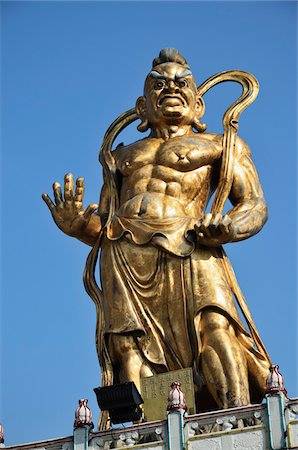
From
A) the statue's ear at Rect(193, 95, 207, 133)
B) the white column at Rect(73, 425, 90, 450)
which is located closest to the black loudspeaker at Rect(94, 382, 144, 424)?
the white column at Rect(73, 425, 90, 450)

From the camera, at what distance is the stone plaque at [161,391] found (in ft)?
49.9

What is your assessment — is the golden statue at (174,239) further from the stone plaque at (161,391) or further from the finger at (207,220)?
the stone plaque at (161,391)

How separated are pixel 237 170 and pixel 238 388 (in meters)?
3.15

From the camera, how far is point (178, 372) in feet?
51.1

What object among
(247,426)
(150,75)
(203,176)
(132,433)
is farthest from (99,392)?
(150,75)

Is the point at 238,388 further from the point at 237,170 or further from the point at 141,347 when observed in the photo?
the point at 237,170

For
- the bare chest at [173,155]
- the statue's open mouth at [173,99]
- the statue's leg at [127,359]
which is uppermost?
the statue's open mouth at [173,99]

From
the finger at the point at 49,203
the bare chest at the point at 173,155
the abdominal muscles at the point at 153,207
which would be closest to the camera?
the abdominal muscles at the point at 153,207

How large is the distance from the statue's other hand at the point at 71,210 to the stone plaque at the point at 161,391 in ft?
8.04

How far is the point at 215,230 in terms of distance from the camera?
16.3 m

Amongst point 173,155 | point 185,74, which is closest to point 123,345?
point 173,155

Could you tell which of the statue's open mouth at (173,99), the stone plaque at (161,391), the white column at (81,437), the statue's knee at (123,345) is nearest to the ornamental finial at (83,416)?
the white column at (81,437)

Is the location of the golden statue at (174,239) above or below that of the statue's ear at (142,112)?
below

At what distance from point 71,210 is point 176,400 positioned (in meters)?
4.03
